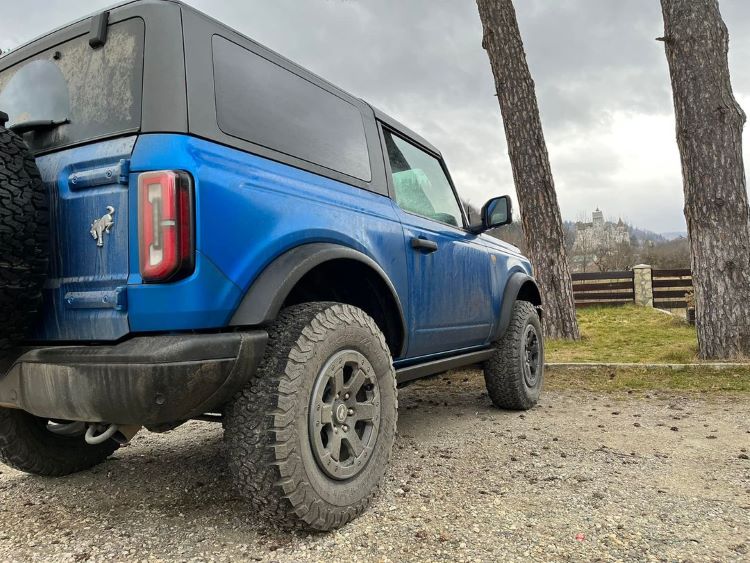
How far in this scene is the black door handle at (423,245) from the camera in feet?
9.68

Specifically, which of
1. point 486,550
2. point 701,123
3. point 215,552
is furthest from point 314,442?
point 701,123

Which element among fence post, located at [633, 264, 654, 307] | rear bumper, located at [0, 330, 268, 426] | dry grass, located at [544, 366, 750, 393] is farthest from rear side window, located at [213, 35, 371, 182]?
fence post, located at [633, 264, 654, 307]

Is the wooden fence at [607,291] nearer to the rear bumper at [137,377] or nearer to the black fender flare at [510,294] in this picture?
the black fender flare at [510,294]

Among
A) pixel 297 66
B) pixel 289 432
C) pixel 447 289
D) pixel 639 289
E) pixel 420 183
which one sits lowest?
pixel 289 432

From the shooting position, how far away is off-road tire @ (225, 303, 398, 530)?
1840mm

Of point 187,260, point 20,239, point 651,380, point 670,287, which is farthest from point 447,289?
point 670,287

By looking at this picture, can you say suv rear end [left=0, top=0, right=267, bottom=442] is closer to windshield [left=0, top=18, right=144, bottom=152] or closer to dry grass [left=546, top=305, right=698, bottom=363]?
windshield [left=0, top=18, right=144, bottom=152]

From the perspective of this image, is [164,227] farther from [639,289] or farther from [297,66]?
[639,289]

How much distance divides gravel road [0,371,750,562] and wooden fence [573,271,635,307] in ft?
40.1

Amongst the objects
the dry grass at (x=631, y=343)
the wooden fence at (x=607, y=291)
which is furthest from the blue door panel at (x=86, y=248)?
the wooden fence at (x=607, y=291)

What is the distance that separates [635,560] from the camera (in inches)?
71.8

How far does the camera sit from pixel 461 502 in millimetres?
2361

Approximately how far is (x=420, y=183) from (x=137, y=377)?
2.33 meters

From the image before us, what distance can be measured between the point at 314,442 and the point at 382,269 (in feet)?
2.94
